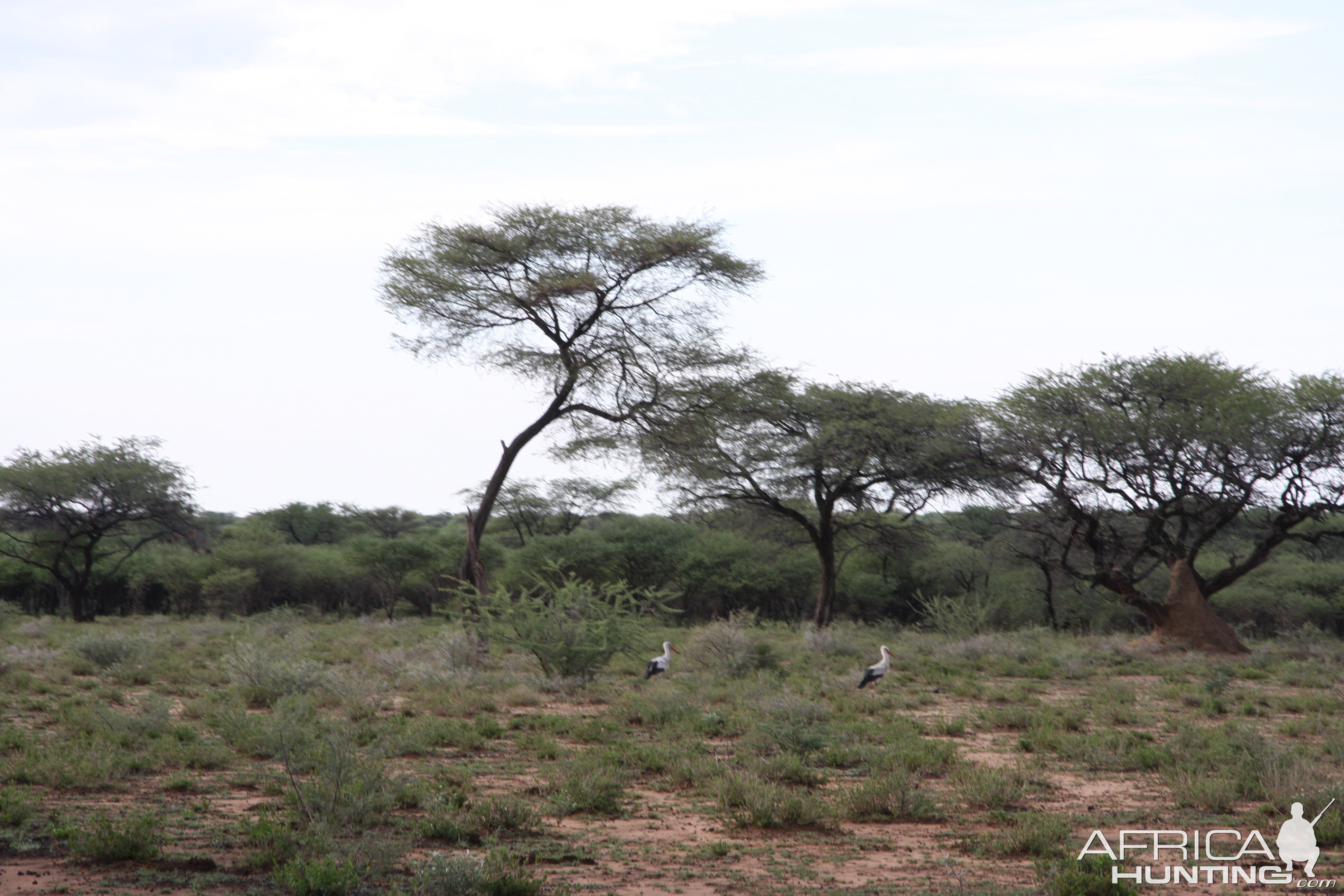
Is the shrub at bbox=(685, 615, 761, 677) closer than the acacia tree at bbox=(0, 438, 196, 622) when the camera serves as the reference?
Yes

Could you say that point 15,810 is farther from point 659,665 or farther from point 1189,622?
point 1189,622

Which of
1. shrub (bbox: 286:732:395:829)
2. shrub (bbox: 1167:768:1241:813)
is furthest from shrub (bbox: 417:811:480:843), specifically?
shrub (bbox: 1167:768:1241:813)

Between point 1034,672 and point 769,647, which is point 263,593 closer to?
point 769,647

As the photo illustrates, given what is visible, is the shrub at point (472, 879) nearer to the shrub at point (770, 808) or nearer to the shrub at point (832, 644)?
→ the shrub at point (770, 808)

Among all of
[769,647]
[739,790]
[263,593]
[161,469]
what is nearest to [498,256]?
[769,647]

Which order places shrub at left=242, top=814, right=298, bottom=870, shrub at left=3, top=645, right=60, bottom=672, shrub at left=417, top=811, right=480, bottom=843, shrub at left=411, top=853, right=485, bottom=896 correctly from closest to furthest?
shrub at left=411, top=853, right=485, bottom=896, shrub at left=242, top=814, right=298, bottom=870, shrub at left=417, top=811, right=480, bottom=843, shrub at left=3, top=645, right=60, bottom=672

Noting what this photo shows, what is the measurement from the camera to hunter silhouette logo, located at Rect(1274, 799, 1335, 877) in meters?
6.11

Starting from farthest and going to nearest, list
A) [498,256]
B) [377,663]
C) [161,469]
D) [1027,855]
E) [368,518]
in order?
[368,518] < [161,469] < [498,256] < [377,663] < [1027,855]

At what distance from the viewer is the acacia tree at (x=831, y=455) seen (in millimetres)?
24359

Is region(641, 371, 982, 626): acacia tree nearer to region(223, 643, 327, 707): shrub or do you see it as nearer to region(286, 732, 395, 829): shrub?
region(223, 643, 327, 707): shrub

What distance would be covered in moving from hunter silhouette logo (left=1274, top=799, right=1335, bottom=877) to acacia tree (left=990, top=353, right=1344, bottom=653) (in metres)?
15.0

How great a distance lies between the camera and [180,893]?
17.9 feet

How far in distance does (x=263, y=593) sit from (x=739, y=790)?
37240 millimetres

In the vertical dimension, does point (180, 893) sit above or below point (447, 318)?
below
